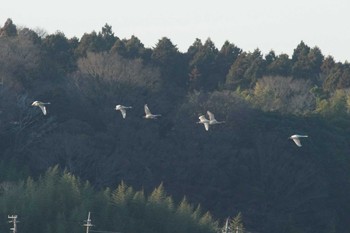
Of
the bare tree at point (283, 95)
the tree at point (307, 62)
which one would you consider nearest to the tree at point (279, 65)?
the tree at point (307, 62)

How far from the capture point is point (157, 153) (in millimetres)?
69688

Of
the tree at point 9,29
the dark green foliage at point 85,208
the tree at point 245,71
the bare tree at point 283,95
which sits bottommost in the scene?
the dark green foliage at point 85,208

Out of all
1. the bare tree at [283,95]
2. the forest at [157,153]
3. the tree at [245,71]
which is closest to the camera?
the forest at [157,153]

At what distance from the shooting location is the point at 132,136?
68.8 meters

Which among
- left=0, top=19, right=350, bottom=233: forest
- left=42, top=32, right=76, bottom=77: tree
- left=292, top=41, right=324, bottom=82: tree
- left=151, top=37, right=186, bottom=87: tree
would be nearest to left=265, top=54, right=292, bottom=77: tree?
left=292, top=41, right=324, bottom=82: tree

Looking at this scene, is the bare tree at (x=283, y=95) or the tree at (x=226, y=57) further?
the tree at (x=226, y=57)

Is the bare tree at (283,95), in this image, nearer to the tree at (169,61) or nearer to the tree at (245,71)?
the tree at (245,71)

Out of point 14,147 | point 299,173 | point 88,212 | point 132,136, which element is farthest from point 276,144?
point 88,212

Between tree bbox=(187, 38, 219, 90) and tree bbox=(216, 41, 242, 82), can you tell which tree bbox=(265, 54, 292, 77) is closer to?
tree bbox=(216, 41, 242, 82)

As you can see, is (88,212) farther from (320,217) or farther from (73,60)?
(73,60)

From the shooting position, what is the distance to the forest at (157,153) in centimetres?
6047

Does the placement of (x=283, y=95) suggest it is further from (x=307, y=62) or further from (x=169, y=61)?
(x=307, y=62)

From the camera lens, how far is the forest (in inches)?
2381

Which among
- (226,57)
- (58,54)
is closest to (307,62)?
(226,57)
